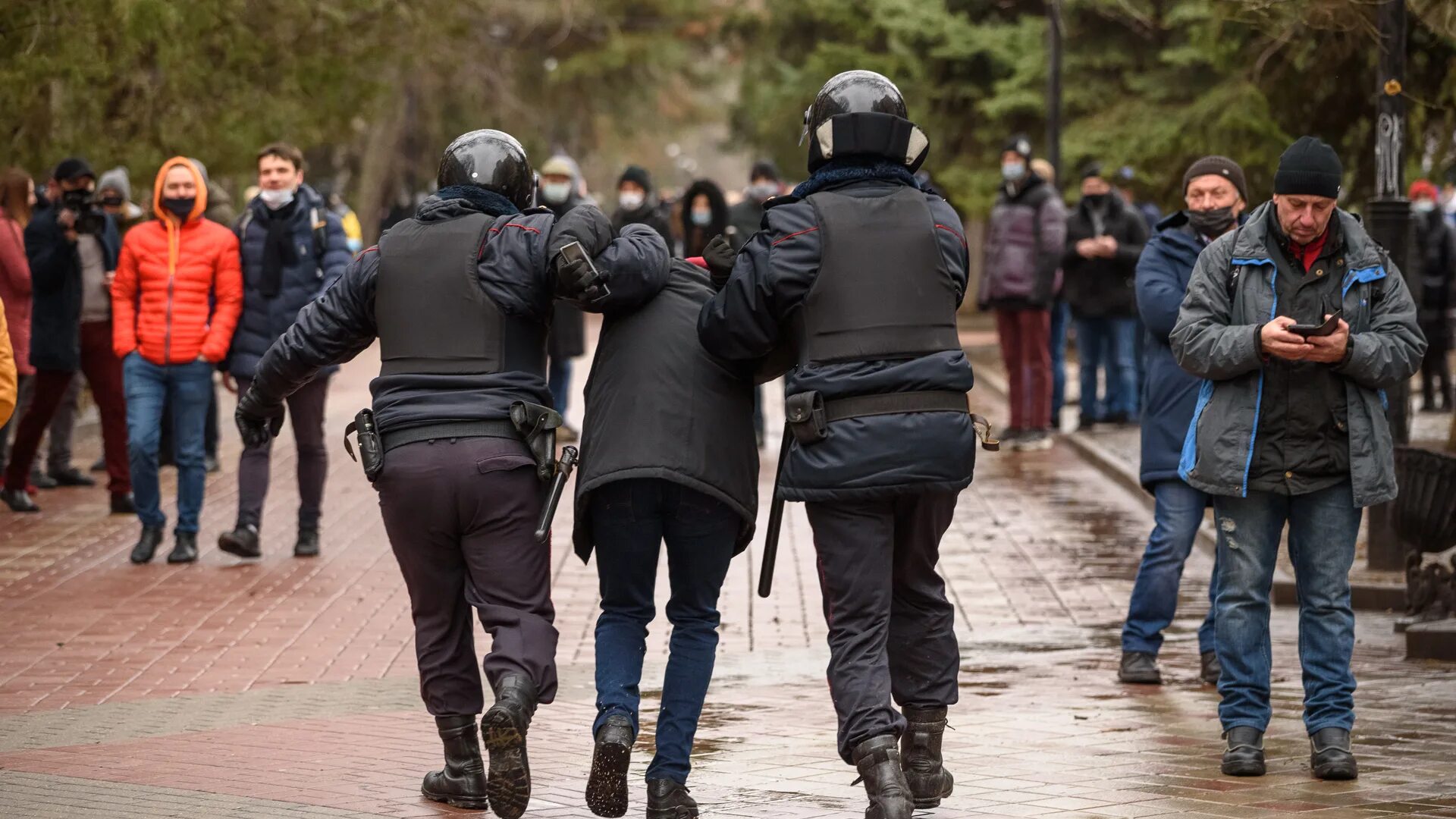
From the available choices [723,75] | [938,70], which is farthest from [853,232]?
[723,75]

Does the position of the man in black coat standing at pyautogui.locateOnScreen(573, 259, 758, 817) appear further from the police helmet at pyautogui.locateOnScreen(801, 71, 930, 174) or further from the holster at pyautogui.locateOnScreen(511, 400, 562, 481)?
the police helmet at pyautogui.locateOnScreen(801, 71, 930, 174)

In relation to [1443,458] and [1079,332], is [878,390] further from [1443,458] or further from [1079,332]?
[1079,332]

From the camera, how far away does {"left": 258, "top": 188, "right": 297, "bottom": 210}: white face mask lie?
10.8 meters

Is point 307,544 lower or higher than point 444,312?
lower

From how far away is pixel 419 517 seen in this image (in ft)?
19.1

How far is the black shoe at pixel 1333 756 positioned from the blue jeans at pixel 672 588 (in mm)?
1900

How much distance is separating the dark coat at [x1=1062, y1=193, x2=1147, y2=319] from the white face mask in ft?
24.5

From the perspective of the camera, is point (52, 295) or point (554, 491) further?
point (52, 295)

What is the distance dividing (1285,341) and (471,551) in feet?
8.06

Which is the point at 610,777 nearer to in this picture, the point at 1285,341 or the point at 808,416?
the point at 808,416

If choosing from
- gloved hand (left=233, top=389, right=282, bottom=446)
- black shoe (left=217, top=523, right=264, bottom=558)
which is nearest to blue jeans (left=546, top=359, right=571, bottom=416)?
black shoe (left=217, top=523, right=264, bottom=558)

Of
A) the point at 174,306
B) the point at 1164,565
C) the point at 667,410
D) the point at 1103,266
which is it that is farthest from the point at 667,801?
the point at 1103,266

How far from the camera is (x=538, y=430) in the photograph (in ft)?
19.0

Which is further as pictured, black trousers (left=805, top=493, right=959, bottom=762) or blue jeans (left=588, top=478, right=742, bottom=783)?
blue jeans (left=588, top=478, right=742, bottom=783)
